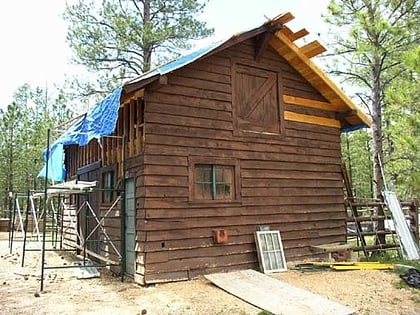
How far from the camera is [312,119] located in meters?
9.98

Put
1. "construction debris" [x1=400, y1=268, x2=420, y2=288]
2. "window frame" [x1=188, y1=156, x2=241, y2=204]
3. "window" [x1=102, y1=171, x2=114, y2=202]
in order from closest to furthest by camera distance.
→ "construction debris" [x1=400, y1=268, x2=420, y2=288]
"window frame" [x1=188, y1=156, x2=241, y2=204]
"window" [x1=102, y1=171, x2=114, y2=202]

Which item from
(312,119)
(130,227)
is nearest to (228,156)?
(130,227)

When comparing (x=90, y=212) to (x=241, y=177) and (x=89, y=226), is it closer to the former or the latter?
(x=89, y=226)

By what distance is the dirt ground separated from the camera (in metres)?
5.81

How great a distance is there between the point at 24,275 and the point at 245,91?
6.10m

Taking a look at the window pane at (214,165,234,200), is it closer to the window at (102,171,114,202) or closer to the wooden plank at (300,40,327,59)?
the window at (102,171,114,202)

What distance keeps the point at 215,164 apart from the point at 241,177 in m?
0.70

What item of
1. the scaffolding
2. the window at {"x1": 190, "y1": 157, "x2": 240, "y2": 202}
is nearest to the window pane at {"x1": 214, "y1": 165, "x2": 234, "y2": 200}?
the window at {"x1": 190, "y1": 157, "x2": 240, "y2": 202}

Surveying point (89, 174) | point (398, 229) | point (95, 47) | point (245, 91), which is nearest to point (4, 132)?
point (95, 47)

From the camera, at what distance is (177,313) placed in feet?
18.4

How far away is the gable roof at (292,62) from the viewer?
7391mm

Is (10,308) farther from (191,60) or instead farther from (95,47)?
(95,47)

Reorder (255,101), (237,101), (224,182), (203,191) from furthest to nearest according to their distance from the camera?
(255,101) < (237,101) < (224,182) < (203,191)

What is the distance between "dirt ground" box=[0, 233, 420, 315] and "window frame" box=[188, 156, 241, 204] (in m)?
1.54
